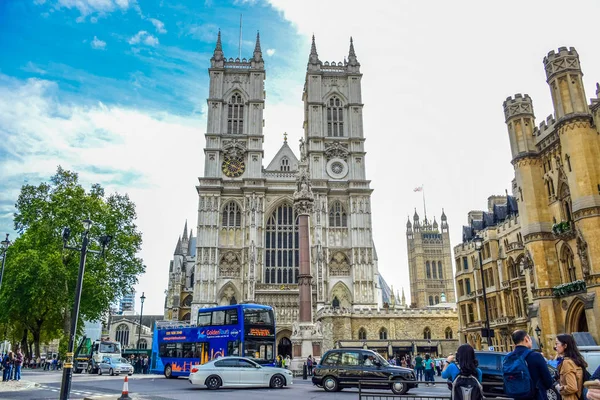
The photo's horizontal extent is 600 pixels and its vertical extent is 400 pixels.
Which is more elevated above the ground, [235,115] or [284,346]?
[235,115]

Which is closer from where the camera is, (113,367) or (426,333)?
(113,367)

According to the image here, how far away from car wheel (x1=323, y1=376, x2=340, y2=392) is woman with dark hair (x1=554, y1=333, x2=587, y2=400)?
1192 centimetres

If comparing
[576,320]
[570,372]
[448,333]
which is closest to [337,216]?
[448,333]

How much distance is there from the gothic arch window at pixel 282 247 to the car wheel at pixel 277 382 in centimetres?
3054

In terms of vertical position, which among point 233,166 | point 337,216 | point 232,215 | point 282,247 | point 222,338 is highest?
point 233,166

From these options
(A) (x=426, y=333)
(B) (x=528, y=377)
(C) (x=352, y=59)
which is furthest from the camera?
(C) (x=352, y=59)

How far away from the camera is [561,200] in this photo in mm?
23406

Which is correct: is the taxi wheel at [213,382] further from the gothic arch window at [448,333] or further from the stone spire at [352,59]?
the stone spire at [352,59]

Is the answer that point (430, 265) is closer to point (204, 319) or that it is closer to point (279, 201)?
point (279, 201)

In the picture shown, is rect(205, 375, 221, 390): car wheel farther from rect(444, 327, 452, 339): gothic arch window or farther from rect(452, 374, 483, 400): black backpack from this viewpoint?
rect(444, 327, 452, 339): gothic arch window

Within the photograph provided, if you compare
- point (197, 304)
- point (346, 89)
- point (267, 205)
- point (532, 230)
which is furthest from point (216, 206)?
point (532, 230)

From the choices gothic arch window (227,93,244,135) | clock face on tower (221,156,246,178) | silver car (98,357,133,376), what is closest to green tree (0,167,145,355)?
silver car (98,357,133,376)

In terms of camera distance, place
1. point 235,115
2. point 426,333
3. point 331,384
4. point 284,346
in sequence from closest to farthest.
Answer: point 331,384
point 426,333
point 284,346
point 235,115

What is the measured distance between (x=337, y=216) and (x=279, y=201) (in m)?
6.50
